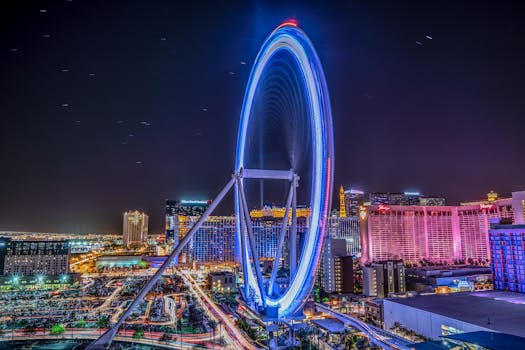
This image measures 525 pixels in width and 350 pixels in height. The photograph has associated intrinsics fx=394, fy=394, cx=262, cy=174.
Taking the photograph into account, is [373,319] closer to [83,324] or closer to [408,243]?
[83,324]

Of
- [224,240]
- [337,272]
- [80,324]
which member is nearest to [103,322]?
[80,324]

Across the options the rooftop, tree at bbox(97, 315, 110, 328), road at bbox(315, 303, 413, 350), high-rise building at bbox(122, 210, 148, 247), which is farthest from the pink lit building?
high-rise building at bbox(122, 210, 148, 247)

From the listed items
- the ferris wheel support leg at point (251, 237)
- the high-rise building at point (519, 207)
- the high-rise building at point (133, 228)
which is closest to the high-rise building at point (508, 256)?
the high-rise building at point (519, 207)

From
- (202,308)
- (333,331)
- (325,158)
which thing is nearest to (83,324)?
(202,308)

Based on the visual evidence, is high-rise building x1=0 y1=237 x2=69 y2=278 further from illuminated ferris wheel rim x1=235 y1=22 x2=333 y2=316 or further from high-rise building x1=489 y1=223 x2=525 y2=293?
high-rise building x1=489 y1=223 x2=525 y2=293

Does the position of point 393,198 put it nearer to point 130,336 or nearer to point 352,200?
point 352,200

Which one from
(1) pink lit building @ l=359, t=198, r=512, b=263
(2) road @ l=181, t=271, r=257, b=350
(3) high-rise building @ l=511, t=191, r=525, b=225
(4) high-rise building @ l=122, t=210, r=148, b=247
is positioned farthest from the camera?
(4) high-rise building @ l=122, t=210, r=148, b=247

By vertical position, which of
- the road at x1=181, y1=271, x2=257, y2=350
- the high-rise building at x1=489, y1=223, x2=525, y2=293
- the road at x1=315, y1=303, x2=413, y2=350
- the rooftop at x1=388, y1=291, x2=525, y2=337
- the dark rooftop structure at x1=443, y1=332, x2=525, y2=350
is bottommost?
the road at x1=315, y1=303, x2=413, y2=350
